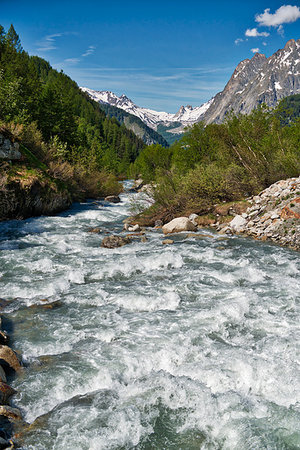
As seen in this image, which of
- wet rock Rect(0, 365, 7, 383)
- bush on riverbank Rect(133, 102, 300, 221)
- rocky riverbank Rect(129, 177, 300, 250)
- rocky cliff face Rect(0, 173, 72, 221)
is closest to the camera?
wet rock Rect(0, 365, 7, 383)

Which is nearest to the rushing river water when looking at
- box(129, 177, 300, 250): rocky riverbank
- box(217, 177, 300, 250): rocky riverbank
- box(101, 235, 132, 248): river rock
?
box(101, 235, 132, 248): river rock

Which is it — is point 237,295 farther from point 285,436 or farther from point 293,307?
point 285,436

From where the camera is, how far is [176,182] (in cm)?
2452

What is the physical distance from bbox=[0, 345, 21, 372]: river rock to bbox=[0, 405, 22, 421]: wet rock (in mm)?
1272

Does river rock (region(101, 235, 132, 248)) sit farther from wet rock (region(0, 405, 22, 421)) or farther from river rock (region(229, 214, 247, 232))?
wet rock (region(0, 405, 22, 421))

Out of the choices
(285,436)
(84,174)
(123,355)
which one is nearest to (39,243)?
(123,355)

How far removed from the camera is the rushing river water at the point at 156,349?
4.68 metres

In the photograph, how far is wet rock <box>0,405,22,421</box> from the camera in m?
4.59

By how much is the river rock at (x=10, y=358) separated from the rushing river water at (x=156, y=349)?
0.25m

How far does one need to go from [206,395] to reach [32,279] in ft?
26.3

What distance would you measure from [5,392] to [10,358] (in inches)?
39.1

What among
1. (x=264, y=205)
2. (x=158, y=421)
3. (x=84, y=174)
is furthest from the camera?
(x=84, y=174)

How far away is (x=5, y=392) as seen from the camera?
5137 mm

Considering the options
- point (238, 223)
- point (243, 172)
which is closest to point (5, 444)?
point (238, 223)
